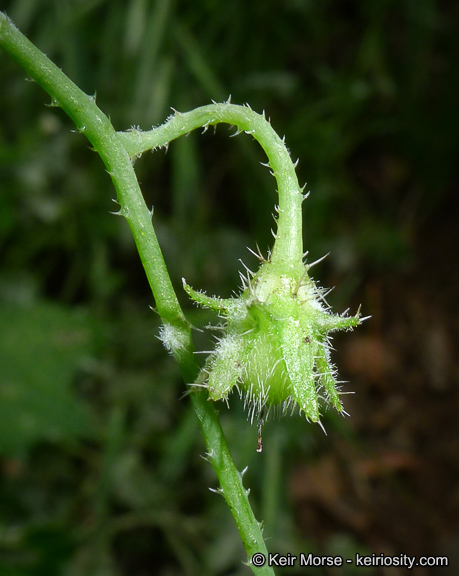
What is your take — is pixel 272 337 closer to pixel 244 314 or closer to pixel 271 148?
pixel 244 314

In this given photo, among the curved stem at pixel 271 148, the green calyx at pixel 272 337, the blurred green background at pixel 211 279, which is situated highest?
the blurred green background at pixel 211 279

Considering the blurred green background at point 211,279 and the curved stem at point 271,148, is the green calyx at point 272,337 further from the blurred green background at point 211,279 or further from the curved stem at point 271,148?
the blurred green background at point 211,279

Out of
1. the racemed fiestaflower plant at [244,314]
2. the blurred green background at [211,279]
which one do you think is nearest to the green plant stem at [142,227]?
the racemed fiestaflower plant at [244,314]

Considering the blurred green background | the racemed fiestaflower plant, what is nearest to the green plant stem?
the racemed fiestaflower plant

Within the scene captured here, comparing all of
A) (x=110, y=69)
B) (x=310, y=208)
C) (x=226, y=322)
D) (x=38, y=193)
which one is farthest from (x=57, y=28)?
(x=226, y=322)

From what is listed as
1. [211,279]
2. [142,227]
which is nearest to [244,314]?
[142,227]

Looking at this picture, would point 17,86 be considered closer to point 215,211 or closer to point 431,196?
point 215,211
